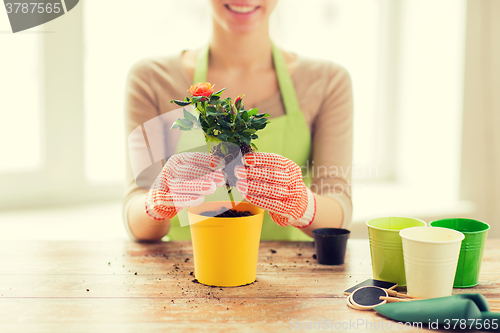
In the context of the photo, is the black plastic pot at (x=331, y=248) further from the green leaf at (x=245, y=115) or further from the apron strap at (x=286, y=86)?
the apron strap at (x=286, y=86)

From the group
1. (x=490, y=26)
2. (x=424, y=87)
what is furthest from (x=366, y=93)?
(x=490, y=26)

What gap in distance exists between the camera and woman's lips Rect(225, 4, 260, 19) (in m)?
1.22

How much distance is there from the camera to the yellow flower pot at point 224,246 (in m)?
0.75

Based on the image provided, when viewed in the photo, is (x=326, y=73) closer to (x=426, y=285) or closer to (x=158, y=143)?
(x=158, y=143)

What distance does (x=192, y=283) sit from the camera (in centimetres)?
78

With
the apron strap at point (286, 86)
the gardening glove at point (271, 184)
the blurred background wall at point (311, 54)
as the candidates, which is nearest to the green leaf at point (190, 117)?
the gardening glove at point (271, 184)

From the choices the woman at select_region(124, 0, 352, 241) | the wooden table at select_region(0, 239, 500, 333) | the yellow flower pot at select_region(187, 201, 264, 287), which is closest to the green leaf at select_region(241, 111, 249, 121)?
the yellow flower pot at select_region(187, 201, 264, 287)

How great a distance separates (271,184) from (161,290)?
10.7 inches

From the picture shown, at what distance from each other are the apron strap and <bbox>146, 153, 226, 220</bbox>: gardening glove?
66cm

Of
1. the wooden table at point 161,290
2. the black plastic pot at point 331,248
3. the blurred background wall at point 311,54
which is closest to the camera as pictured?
the wooden table at point 161,290

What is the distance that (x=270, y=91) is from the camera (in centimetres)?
139

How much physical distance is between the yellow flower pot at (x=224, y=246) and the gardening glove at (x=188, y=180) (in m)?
0.03

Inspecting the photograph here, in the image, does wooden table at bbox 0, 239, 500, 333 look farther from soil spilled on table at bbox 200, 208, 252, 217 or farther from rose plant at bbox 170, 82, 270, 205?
rose plant at bbox 170, 82, 270, 205

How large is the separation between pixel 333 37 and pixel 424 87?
0.61m
